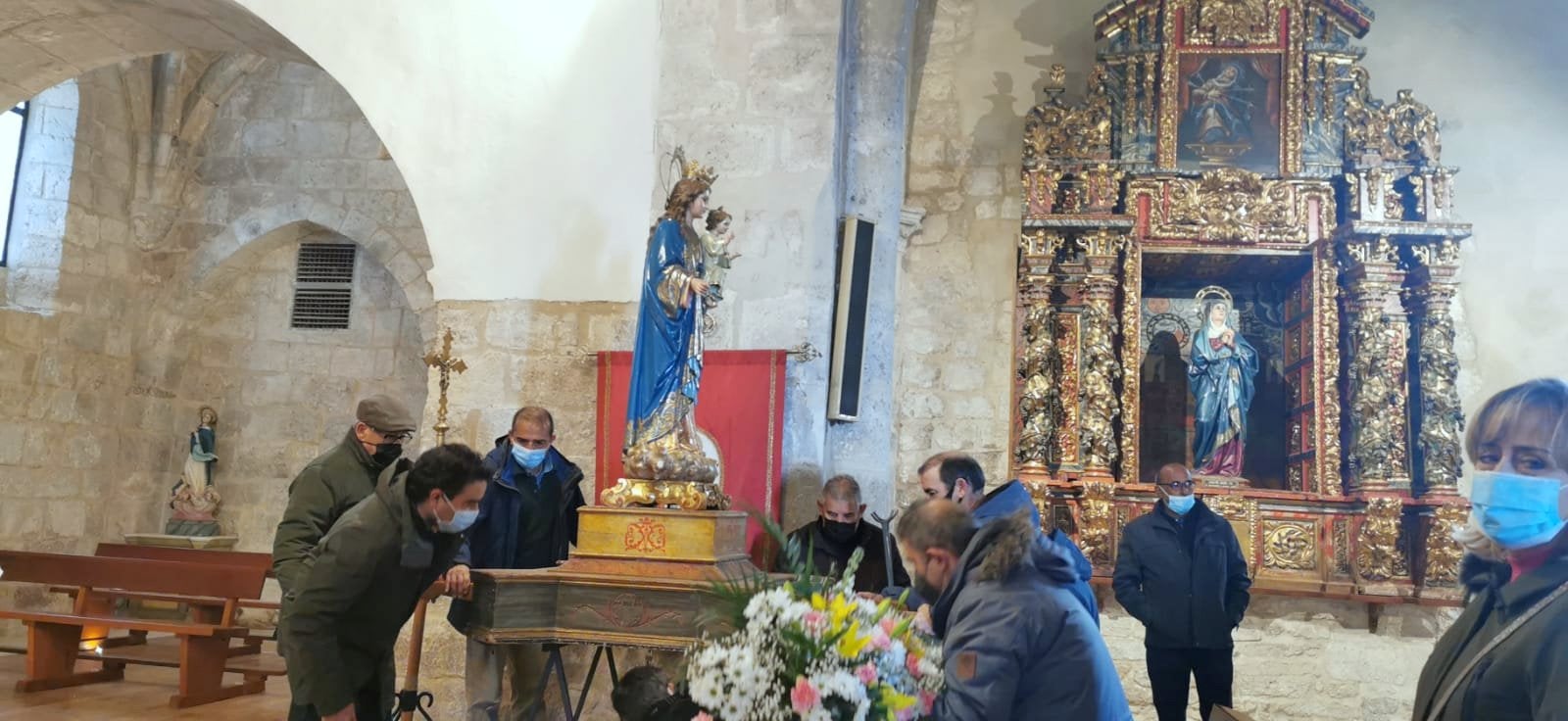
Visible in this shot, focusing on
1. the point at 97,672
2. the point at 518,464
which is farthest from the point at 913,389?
the point at 97,672

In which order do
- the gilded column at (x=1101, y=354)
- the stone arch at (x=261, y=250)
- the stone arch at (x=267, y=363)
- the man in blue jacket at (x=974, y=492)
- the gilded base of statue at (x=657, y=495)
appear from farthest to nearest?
the stone arch at (x=267, y=363) < the stone arch at (x=261, y=250) < the gilded column at (x=1101, y=354) < the gilded base of statue at (x=657, y=495) < the man in blue jacket at (x=974, y=492)

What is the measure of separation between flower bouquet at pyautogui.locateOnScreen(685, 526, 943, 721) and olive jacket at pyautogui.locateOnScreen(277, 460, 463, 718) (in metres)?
0.93

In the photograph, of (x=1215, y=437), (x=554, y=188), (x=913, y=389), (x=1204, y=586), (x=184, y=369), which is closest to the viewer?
(x=1204, y=586)

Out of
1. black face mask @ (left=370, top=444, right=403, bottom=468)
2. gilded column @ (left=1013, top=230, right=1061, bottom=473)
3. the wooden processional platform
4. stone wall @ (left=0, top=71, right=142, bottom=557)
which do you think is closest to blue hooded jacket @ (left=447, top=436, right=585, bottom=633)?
the wooden processional platform

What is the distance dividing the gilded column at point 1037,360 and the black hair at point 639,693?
529 cm

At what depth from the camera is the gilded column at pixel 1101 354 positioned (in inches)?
308

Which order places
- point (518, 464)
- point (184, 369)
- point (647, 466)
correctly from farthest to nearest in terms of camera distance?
point (184, 369)
point (518, 464)
point (647, 466)

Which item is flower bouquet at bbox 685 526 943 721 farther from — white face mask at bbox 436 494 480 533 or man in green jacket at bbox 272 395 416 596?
man in green jacket at bbox 272 395 416 596

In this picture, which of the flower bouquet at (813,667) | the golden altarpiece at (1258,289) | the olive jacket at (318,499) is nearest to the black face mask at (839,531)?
the olive jacket at (318,499)

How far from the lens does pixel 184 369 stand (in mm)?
10633

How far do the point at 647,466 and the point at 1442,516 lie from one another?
5.73 metres

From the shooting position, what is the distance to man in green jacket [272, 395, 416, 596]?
339 cm

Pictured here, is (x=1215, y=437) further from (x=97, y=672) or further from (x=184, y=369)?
(x=184, y=369)

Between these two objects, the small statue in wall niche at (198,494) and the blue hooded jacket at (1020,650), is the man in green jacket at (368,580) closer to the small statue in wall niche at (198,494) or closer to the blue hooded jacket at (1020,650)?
the blue hooded jacket at (1020,650)
